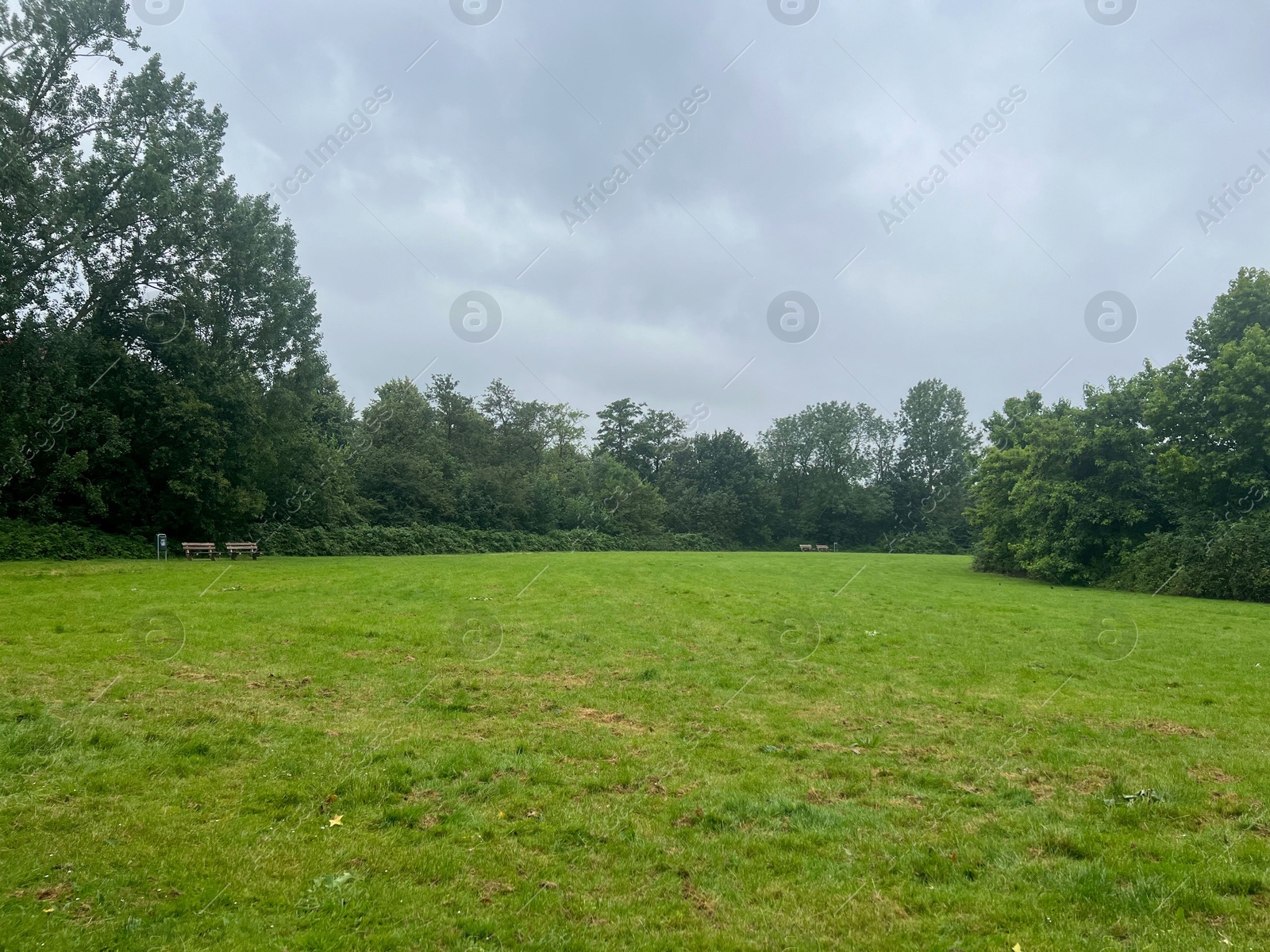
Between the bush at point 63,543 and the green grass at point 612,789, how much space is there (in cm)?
1390

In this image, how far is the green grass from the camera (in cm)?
482

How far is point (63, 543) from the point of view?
90.9 feet

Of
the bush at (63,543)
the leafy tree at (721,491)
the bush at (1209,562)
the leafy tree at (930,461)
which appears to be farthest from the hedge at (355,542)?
the bush at (1209,562)

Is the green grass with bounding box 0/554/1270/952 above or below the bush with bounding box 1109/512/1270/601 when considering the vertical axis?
below

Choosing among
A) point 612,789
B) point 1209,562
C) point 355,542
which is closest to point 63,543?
point 355,542

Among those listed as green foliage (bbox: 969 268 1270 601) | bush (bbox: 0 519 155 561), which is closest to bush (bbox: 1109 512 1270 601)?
green foliage (bbox: 969 268 1270 601)

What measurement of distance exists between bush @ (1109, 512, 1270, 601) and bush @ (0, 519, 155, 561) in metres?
43.9

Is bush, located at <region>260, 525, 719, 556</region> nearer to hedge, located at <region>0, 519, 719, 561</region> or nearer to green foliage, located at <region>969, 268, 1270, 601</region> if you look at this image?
hedge, located at <region>0, 519, 719, 561</region>

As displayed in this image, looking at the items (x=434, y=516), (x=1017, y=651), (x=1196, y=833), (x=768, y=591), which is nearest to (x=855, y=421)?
(x=434, y=516)

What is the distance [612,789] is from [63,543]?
101 feet

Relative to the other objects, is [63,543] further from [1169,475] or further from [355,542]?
[1169,475]

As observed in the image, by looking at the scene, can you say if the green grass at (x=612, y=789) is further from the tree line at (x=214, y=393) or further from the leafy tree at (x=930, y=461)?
the leafy tree at (x=930, y=461)

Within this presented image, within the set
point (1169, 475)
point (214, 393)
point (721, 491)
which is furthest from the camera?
point (721, 491)

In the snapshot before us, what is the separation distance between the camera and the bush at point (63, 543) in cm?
2608
